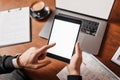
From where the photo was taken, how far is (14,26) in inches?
43.0

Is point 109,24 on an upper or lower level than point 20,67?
upper

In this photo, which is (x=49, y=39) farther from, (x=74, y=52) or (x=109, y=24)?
(x=109, y=24)

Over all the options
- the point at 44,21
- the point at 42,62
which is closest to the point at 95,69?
the point at 42,62

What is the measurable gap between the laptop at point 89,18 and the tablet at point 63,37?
2.7 inches

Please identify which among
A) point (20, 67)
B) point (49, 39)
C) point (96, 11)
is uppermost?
point (96, 11)

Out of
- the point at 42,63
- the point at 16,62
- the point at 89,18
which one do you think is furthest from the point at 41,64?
the point at 89,18

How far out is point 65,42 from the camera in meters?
0.93

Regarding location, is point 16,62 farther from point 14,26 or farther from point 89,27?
point 89,27

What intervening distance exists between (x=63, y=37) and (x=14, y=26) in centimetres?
29

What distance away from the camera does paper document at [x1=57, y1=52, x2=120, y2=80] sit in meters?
0.87

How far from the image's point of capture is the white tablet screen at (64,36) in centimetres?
91

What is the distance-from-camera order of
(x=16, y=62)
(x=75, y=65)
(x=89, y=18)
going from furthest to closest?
(x=89, y=18)
(x=16, y=62)
(x=75, y=65)

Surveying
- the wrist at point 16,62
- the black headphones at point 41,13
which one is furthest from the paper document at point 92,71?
the black headphones at point 41,13

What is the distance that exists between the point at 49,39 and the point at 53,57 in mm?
81
